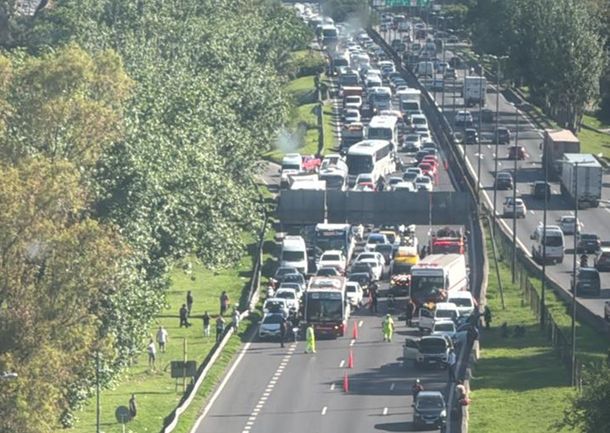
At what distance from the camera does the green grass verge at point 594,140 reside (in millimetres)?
149750

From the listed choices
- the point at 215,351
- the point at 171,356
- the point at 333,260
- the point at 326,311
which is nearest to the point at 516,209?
the point at 333,260

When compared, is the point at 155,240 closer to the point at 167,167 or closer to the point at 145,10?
the point at 167,167

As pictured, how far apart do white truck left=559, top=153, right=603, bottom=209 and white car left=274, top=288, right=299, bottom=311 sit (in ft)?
90.5

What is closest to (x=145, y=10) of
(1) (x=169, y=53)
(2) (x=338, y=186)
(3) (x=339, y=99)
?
(1) (x=169, y=53)

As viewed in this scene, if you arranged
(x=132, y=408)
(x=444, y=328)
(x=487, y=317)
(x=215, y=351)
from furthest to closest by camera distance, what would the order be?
1. (x=487, y=317)
2. (x=444, y=328)
3. (x=215, y=351)
4. (x=132, y=408)

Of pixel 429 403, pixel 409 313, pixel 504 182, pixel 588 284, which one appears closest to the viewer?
pixel 429 403

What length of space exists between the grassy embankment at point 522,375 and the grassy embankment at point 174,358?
8.91m

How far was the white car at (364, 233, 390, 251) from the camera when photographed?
350ft

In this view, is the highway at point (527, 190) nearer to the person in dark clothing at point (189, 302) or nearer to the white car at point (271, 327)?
the white car at point (271, 327)

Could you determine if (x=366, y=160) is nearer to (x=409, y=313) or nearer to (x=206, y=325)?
(x=409, y=313)

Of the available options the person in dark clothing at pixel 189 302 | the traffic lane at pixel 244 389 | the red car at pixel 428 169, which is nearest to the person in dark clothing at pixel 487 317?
the traffic lane at pixel 244 389

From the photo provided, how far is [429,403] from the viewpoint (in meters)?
67.4

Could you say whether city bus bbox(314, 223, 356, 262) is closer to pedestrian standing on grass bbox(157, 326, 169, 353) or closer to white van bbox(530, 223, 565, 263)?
white van bbox(530, 223, 565, 263)

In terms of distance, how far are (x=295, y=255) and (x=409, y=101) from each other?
58.9 meters
